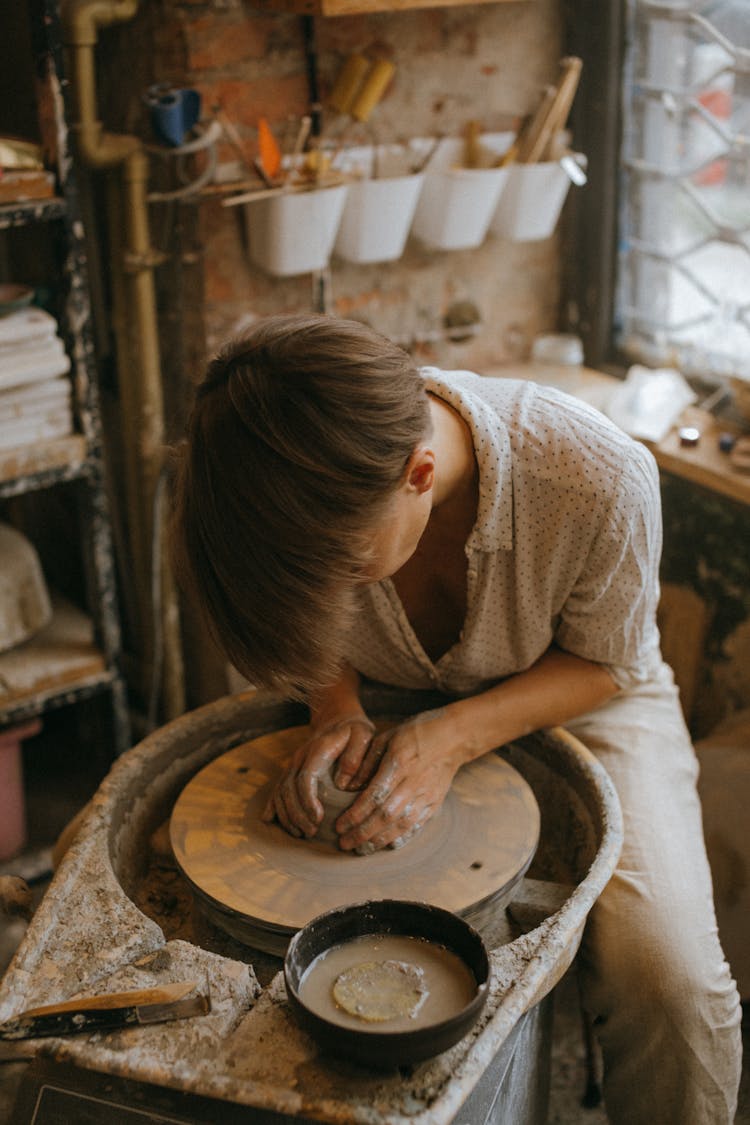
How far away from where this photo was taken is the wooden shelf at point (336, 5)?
2.20 metres

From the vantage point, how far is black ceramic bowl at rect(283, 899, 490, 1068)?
1163mm

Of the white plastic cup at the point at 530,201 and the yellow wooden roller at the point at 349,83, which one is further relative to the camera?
the white plastic cup at the point at 530,201

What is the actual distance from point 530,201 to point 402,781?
1.68 metres

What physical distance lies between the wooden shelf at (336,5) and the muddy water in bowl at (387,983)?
170 cm

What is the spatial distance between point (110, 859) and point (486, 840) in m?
0.53

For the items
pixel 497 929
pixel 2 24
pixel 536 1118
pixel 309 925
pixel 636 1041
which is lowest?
pixel 536 1118

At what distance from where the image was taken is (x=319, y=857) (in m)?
1.60

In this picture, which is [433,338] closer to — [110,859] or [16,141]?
[16,141]

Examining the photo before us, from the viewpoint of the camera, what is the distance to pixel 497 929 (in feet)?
5.41

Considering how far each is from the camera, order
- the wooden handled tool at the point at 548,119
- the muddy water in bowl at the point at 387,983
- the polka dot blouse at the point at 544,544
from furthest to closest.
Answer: the wooden handled tool at the point at 548,119 → the polka dot blouse at the point at 544,544 → the muddy water in bowl at the point at 387,983

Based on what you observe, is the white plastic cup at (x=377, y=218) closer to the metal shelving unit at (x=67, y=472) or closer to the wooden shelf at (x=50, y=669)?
the metal shelving unit at (x=67, y=472)

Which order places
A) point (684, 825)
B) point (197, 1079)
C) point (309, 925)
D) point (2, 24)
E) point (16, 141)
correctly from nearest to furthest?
point (197, 1079) → point (309, 925) → point (684, 825) → point (16, 141) → point (2, 24)

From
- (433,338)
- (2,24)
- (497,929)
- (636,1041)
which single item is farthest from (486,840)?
(2,24)

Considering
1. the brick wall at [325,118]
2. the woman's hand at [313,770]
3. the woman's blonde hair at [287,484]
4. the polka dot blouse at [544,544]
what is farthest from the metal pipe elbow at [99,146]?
the woman's hand at [313,770]
